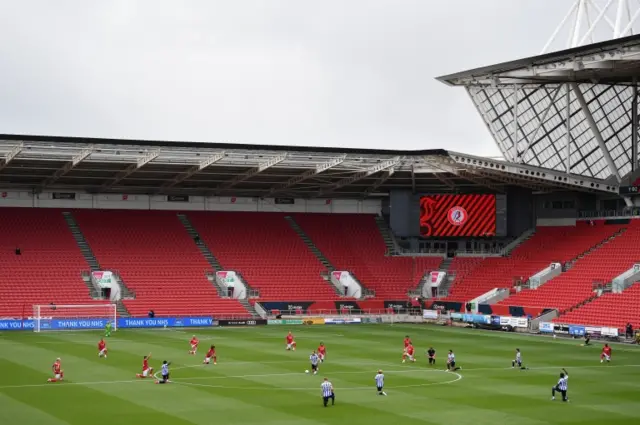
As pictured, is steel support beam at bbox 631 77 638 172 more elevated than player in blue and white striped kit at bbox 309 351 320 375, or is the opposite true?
steel support beam at bbox 631 77 638 172

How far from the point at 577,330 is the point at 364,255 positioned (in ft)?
89.8

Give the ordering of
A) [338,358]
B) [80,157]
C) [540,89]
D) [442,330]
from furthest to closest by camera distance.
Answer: [540,89]
[442,330]
[80,157]
[338,358]

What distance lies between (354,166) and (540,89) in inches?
626

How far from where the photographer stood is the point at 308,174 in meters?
81.1

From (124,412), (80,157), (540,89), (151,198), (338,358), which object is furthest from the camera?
(151,198)

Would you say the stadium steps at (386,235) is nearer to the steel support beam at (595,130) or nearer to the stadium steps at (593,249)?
the stadium steps at (593,249)

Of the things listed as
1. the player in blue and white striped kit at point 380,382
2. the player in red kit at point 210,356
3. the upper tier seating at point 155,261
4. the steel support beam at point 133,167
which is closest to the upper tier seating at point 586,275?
the upper tier seating at point 155,261

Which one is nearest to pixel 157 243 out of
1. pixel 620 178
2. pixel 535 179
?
pixel 535 179

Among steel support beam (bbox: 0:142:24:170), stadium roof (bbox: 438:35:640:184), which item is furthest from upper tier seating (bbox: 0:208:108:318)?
stadium roof (bbox: 438:35:640:184)

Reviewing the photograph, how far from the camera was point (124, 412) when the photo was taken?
3534 cm

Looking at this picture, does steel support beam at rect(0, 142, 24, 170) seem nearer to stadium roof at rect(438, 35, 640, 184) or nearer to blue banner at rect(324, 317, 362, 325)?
blue banner at rect(324, 317, 362, 325)

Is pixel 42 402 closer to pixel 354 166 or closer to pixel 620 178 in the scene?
pixel 354 166

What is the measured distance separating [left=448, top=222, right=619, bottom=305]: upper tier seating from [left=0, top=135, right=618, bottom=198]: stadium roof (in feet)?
13.5

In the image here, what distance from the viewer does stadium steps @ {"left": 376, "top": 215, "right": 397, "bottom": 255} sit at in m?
93.1
